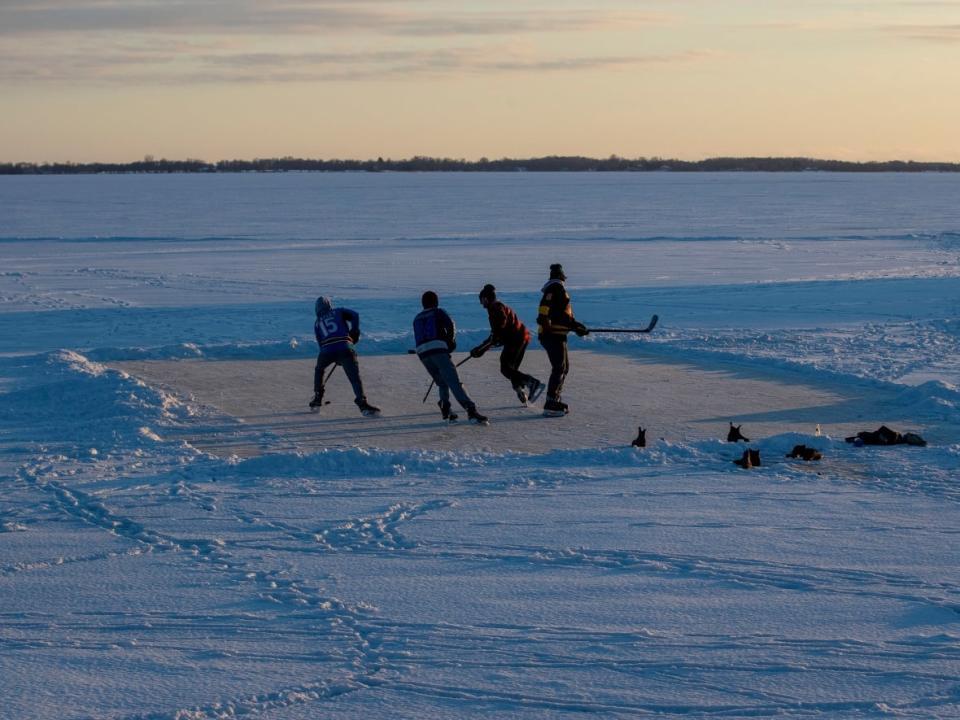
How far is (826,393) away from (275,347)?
7.23 metres

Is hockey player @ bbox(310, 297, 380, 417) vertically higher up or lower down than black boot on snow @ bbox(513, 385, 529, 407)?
higher up

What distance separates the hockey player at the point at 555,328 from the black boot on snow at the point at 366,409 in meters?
1.63

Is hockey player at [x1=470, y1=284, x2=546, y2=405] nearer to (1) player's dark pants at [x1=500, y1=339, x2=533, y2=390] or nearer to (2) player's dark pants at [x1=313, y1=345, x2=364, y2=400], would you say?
(1) player's dark pants at [x1=500, y1=339, x2=533, y2=390]

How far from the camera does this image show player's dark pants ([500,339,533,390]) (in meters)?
12.3

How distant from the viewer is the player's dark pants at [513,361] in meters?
12.3

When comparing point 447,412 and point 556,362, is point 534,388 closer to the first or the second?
point 556,362

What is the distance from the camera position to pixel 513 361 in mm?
12320

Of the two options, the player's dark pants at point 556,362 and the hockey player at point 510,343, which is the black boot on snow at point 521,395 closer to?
the hockey player at point 510,343

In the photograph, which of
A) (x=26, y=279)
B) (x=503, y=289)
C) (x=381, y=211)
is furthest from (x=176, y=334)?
(x=381, y=211)

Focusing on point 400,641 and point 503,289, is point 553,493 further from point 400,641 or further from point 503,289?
point 503,289

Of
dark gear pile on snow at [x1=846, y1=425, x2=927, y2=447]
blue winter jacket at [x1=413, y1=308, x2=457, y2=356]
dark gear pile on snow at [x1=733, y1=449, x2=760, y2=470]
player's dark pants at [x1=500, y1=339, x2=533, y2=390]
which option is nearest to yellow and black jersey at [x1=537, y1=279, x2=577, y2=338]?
player's dark pants at [x1=500, y1=339, x2=533, y2=390]

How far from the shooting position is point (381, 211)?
5728cm

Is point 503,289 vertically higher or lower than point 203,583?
higher

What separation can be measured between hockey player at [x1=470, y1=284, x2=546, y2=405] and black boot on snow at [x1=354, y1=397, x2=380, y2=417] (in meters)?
1.11
